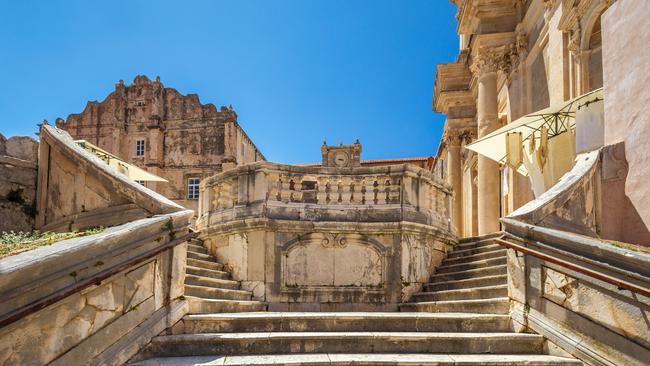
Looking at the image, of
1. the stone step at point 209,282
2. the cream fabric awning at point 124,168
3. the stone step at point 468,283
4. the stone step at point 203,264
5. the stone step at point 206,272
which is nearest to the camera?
the stone step at point 468,283

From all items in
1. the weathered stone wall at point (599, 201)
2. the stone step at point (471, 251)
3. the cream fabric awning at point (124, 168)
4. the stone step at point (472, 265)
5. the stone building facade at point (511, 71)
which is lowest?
the stone step at point (472, 265)

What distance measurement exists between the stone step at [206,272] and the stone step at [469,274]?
398 cm

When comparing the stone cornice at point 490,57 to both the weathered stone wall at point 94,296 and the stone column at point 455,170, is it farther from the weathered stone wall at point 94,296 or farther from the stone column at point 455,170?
the weathered stone wall at point 94,296

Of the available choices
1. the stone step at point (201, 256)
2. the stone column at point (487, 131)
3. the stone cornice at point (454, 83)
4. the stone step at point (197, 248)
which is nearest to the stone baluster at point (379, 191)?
the stone step at point (201, 256)

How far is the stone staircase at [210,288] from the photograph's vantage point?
679 centimetres

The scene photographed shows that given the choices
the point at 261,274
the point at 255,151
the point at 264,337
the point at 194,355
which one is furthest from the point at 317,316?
the point at 255,151

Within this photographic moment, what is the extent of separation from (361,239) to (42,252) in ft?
19.7

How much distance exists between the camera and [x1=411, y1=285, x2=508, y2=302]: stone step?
7.34 metres

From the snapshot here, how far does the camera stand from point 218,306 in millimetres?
6934

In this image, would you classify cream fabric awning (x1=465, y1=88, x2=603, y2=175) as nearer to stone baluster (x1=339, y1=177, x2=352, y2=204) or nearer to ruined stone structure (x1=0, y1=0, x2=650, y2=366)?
ruined stone structure (x1=0, y1=0, x2=650, y2=366)

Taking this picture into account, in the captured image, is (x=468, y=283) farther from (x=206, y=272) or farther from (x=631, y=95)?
(x=206, y=272)

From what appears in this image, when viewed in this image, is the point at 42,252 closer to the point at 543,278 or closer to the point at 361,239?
the point at 543,278

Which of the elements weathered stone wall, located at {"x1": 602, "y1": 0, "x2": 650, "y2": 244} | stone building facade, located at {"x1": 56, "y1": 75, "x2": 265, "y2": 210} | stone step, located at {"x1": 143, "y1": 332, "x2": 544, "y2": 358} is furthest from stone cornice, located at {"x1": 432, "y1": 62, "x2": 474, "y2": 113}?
stone step, located at {"x1": 143, "y1": 332, "x2": 544, "y2": 358}

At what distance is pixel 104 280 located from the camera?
15.5ft
